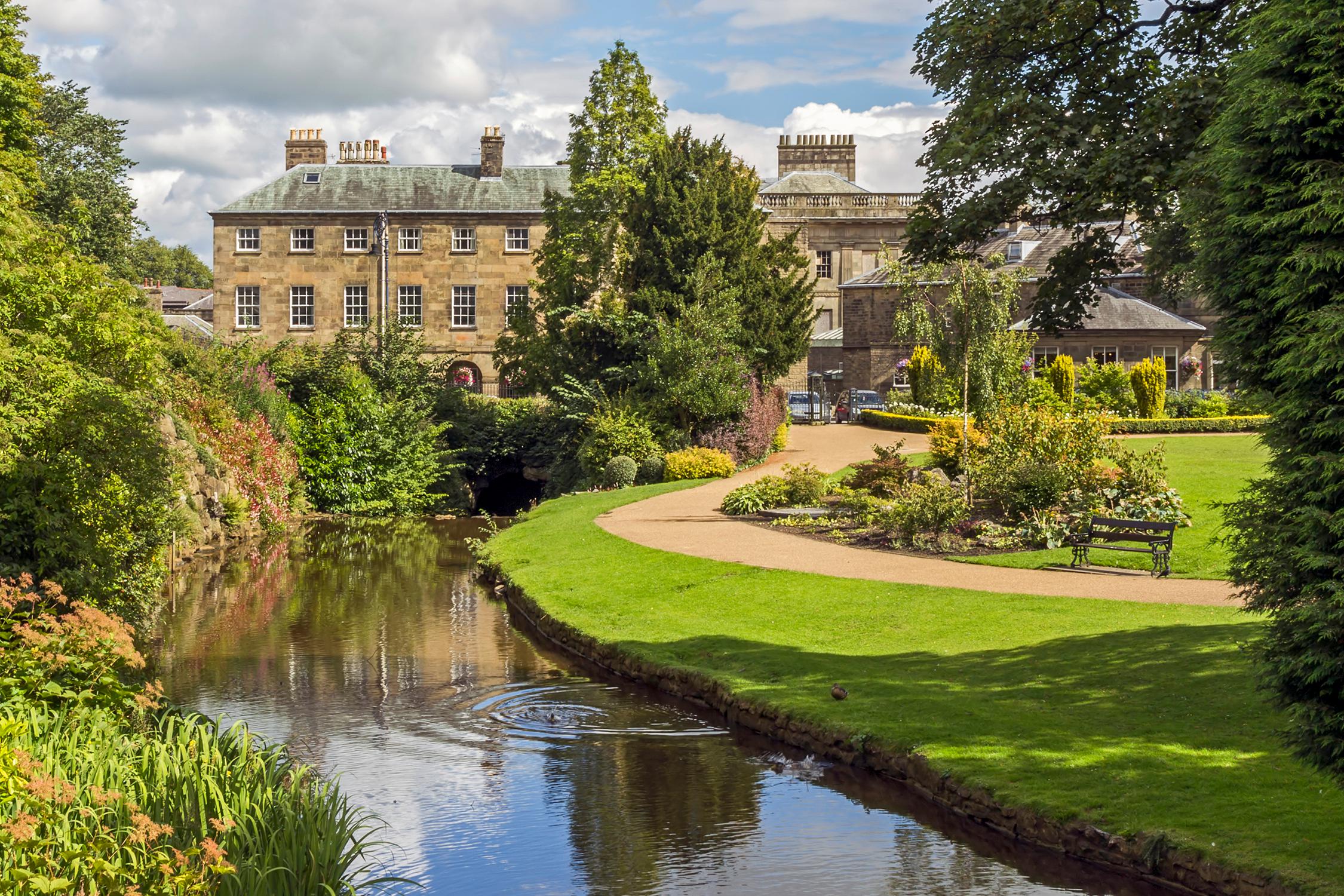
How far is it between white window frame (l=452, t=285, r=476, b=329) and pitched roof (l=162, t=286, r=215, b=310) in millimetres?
35825

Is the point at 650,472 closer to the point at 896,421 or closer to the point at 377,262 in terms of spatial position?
the point at 896,421

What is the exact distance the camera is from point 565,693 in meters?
12.1

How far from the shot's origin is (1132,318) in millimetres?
45719

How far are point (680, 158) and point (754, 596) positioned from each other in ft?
68.8

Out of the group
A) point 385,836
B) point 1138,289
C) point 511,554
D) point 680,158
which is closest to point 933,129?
point 385,836

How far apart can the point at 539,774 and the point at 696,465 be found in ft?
65.8

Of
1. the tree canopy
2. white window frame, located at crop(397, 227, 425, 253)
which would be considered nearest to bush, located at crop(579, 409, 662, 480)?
the tree canopy

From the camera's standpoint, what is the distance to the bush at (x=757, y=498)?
2345 centimetres

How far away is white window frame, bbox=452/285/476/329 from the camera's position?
172 ft

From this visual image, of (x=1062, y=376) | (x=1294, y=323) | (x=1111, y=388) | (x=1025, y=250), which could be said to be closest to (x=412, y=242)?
(x=1025, y=250)

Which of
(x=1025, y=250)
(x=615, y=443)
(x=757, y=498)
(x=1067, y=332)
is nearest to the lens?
(x=757, y=498)

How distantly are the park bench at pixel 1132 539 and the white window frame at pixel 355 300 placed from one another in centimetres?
4022

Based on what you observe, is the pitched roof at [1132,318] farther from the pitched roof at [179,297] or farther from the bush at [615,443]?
the pitched roof at [179,297]

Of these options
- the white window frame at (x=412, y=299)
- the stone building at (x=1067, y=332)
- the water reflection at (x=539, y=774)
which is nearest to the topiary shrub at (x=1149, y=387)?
the stone building at (x=1067, y=332)
